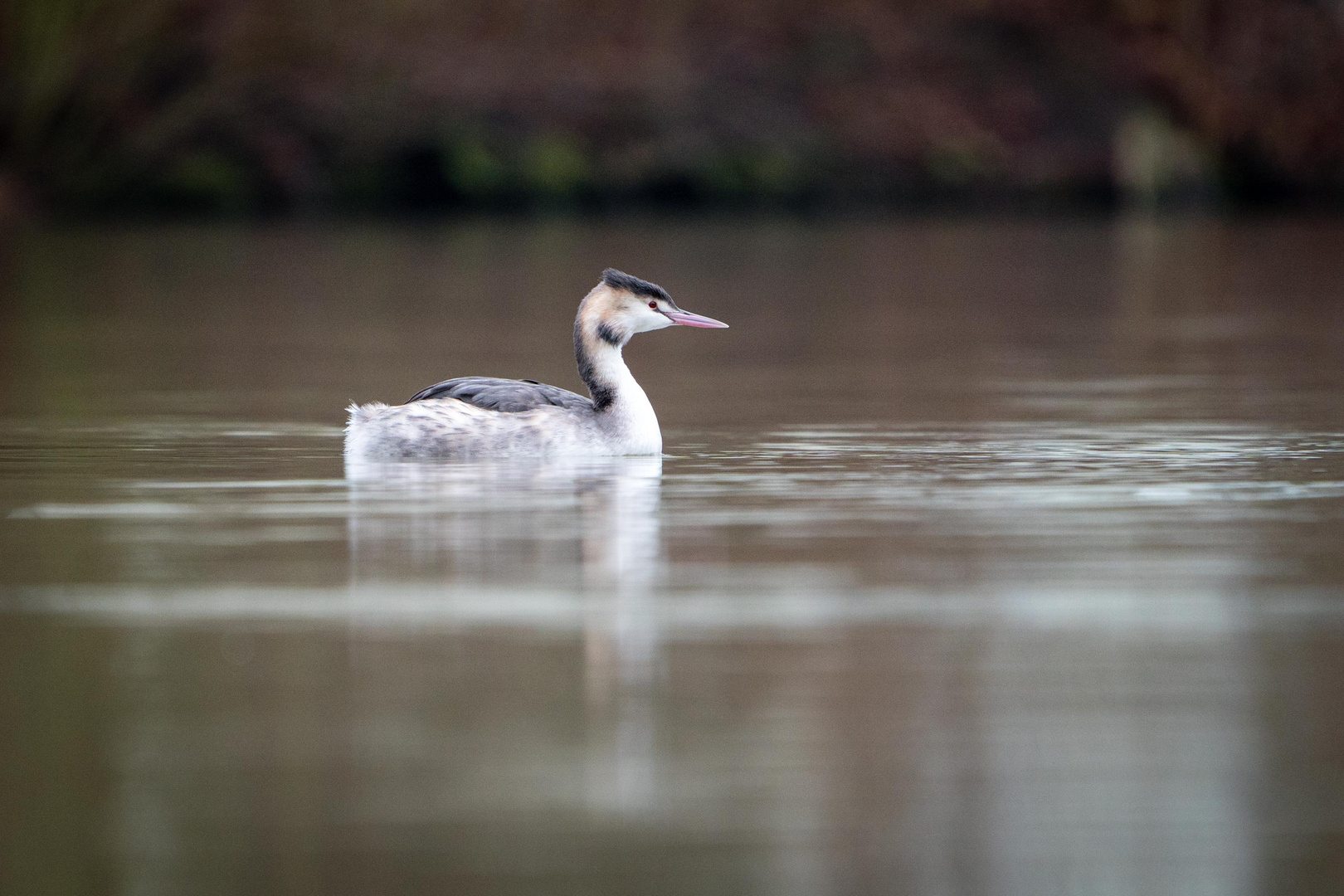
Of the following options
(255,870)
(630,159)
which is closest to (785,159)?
(630,159)

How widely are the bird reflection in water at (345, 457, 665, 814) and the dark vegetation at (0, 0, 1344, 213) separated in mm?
27907

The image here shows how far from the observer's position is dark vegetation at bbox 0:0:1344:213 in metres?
37.2

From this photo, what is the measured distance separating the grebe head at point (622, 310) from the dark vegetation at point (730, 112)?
89.2 ft

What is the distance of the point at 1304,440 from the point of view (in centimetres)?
941

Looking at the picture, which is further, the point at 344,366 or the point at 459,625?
the point at 344,366

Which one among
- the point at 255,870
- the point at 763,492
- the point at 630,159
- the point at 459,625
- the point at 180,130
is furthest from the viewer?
the point at 630,159

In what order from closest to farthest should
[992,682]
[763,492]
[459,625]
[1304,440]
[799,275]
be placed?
1. [992,682]
2. [459,625]
3. [763,492]
4. [1304,440]
5. [799,275]

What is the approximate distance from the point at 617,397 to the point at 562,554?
2.15 meters

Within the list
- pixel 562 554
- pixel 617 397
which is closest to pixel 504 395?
pixel 617 397

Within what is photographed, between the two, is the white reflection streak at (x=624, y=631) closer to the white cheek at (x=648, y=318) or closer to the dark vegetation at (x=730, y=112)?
the white cheek at (x=648, y=318)

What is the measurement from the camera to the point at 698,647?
5352mm

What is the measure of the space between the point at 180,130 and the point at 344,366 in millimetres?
23546

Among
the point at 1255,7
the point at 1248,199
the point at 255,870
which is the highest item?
the point at 1255,7

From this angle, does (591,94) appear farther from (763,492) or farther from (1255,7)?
(763,492)
